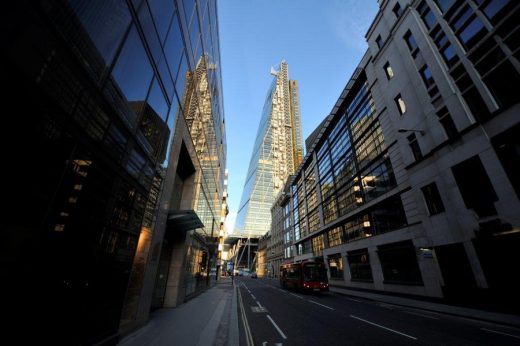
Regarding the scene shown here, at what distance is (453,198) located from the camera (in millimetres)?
16188

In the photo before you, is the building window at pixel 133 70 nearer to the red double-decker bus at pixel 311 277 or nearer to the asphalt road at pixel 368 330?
the asphalt road at pixel 368 330

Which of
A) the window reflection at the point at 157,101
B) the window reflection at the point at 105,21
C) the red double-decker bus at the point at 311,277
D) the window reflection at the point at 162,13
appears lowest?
the red double-decker bus at the point at 311,277

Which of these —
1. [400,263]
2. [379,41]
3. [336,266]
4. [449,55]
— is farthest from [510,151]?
[336,266]

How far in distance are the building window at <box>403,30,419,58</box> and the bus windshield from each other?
894 inches

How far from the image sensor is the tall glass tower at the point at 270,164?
107 metres

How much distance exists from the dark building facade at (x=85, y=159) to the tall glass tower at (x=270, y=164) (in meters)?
98.0

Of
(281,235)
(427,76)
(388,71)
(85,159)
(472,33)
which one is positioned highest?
(388,71)

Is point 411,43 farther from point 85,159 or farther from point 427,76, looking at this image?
point 85,159

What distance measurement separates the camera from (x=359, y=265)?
28688 millimetres

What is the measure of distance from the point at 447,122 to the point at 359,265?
19.5m

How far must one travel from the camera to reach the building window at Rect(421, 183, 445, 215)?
17641mm

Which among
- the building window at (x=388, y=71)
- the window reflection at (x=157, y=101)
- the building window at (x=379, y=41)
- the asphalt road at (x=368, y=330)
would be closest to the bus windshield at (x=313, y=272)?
the asphalt road at (x=368, y=330)

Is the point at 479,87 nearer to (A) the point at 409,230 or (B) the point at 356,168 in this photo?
(A) the point at 409,230

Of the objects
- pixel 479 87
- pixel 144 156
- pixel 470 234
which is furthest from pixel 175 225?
pixel 479 87
